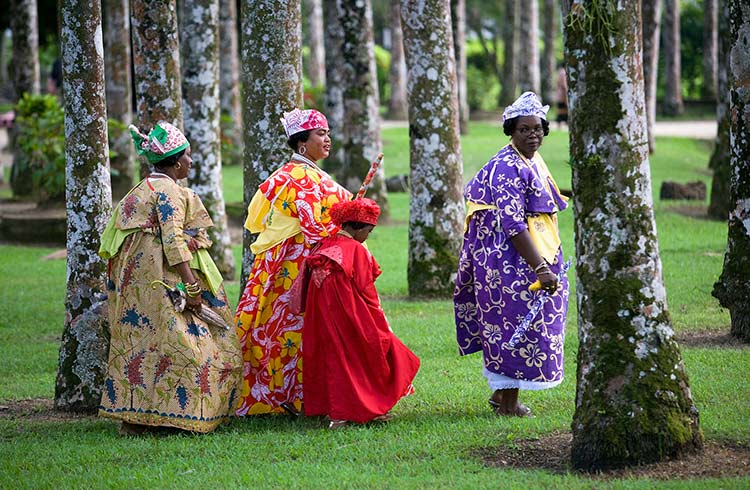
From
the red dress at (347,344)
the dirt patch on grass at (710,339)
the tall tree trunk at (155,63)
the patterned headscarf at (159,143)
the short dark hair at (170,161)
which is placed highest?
the tall tree trunk at (155,63)

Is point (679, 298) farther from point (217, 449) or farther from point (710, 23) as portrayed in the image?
point (710, 23)

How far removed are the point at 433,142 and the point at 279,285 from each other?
14.4 feet

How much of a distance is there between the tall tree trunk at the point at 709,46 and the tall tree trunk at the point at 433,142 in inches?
868

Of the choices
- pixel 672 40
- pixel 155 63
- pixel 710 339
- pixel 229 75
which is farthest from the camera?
pixel 672 40

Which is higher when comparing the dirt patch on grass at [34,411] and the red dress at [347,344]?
the red dress at [347,344]

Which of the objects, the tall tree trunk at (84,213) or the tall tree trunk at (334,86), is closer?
the tall tree trunk at (84,213)

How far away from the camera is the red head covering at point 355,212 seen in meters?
7.12

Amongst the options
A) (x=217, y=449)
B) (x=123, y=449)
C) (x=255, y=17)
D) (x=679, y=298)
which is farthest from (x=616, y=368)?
(x=679, y=298)

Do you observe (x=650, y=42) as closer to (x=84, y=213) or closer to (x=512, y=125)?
(x=512, y=125)

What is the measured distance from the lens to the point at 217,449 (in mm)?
6633

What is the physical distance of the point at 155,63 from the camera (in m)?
11.1

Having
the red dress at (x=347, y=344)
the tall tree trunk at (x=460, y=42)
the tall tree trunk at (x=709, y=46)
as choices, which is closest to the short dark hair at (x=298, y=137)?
the red dress at (x=347, y=344)

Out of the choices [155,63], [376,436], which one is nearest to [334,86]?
[155,63]

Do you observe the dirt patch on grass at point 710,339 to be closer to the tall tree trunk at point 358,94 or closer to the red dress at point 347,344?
the red dress at point 347,344
